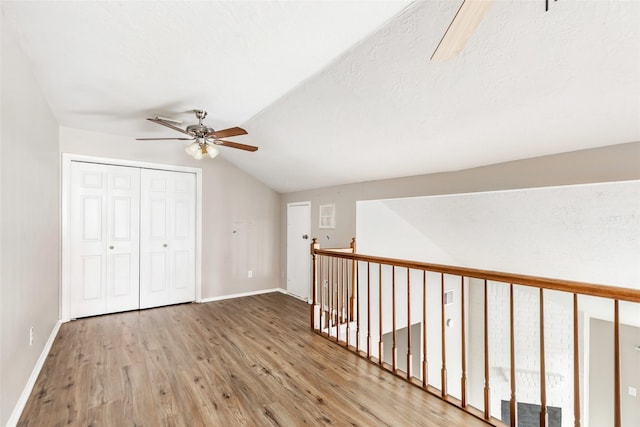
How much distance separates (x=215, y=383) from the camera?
2.40 m

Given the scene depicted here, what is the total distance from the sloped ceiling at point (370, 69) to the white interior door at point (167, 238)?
153 centimetres

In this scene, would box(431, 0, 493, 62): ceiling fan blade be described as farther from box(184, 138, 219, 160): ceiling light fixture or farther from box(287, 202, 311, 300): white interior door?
box(287, 202, 311, 300): white interior door

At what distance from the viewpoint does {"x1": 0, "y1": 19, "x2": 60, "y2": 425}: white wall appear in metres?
1.80

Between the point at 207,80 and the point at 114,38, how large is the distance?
71 centimetres

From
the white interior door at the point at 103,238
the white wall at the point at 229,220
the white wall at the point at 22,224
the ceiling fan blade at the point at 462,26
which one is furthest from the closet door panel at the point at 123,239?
the ceiling fan blade at the point at 462,26

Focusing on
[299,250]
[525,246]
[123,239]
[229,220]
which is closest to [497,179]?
[525,246]

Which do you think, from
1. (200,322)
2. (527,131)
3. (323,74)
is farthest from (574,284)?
(200,322)

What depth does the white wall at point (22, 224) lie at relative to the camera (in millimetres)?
1796

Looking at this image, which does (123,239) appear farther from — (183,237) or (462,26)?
(462,26)

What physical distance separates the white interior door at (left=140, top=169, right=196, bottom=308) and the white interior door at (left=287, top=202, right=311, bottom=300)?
5.56ft

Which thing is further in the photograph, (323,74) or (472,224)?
(472,224)

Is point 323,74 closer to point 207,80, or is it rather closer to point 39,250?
point 207,80

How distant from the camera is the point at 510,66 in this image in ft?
5.94

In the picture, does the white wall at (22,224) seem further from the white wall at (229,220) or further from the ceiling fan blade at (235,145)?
the ceiling fan blade at (235,145)
